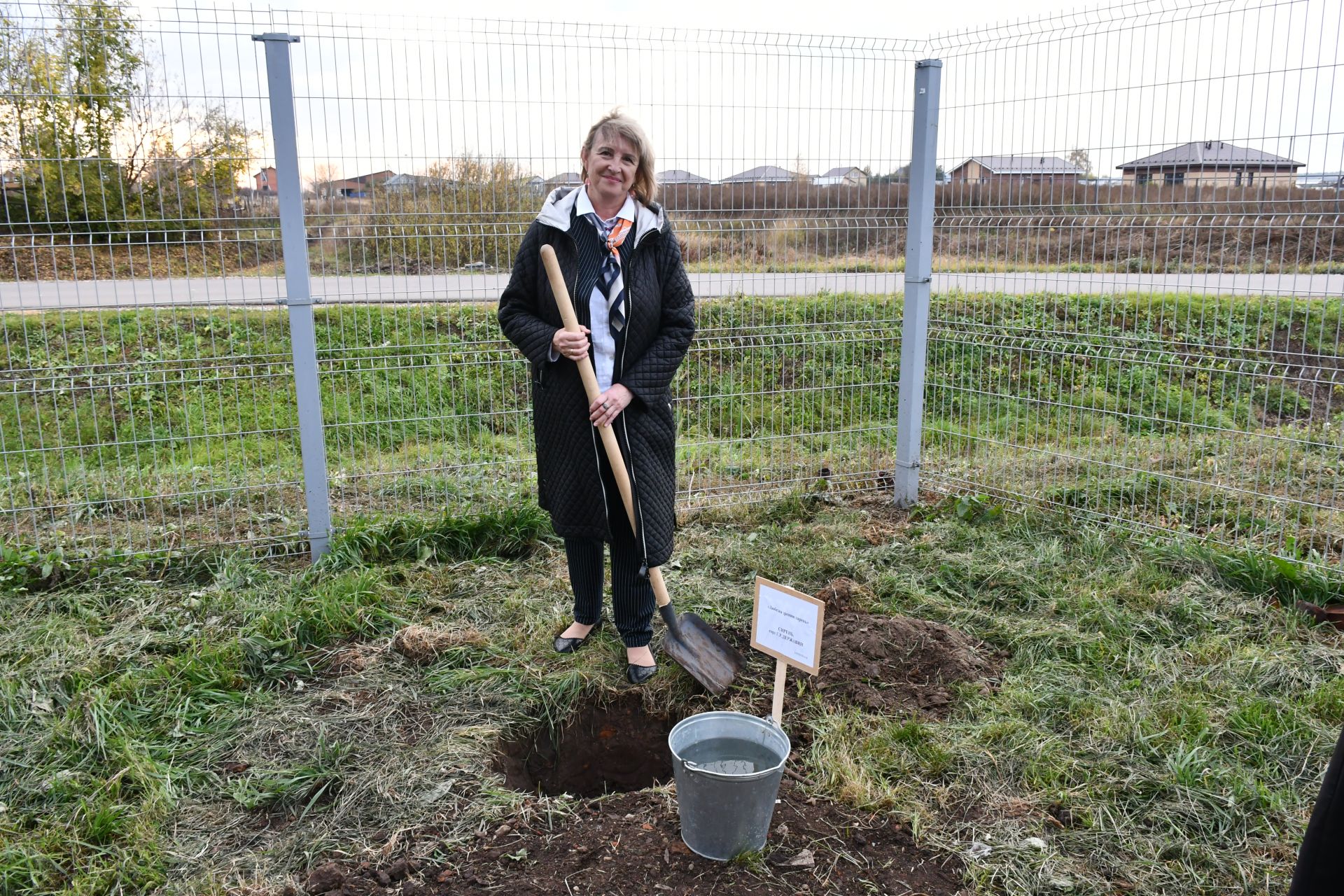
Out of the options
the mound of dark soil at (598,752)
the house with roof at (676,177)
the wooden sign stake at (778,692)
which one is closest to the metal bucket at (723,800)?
the wooden sign stake at (778,692)

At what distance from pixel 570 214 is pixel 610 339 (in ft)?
1.45

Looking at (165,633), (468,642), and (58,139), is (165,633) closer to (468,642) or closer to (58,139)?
(468,642)

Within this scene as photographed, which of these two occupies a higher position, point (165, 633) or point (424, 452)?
point (424, 452)

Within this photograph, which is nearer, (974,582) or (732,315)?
(974,582)

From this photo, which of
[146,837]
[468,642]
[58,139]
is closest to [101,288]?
[58,139]

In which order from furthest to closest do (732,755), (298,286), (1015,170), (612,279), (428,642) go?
(1015,170) < (298,286) < (428,642) < (612,279) < (732,755)

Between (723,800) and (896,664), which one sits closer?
(723,800)

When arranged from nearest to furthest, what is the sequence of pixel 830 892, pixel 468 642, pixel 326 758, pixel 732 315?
pixel 830 892, pixel 326 758, pixel 468 642, pixel 732 315

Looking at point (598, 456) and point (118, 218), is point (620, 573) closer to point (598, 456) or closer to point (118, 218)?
point (598, 456)

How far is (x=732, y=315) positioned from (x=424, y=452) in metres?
1.82

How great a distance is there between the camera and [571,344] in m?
3.15

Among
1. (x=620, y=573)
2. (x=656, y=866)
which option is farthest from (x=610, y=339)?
(x=656, y=866)

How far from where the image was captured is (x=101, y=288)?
423cm

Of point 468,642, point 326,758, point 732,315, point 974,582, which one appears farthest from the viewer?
point 732,315
